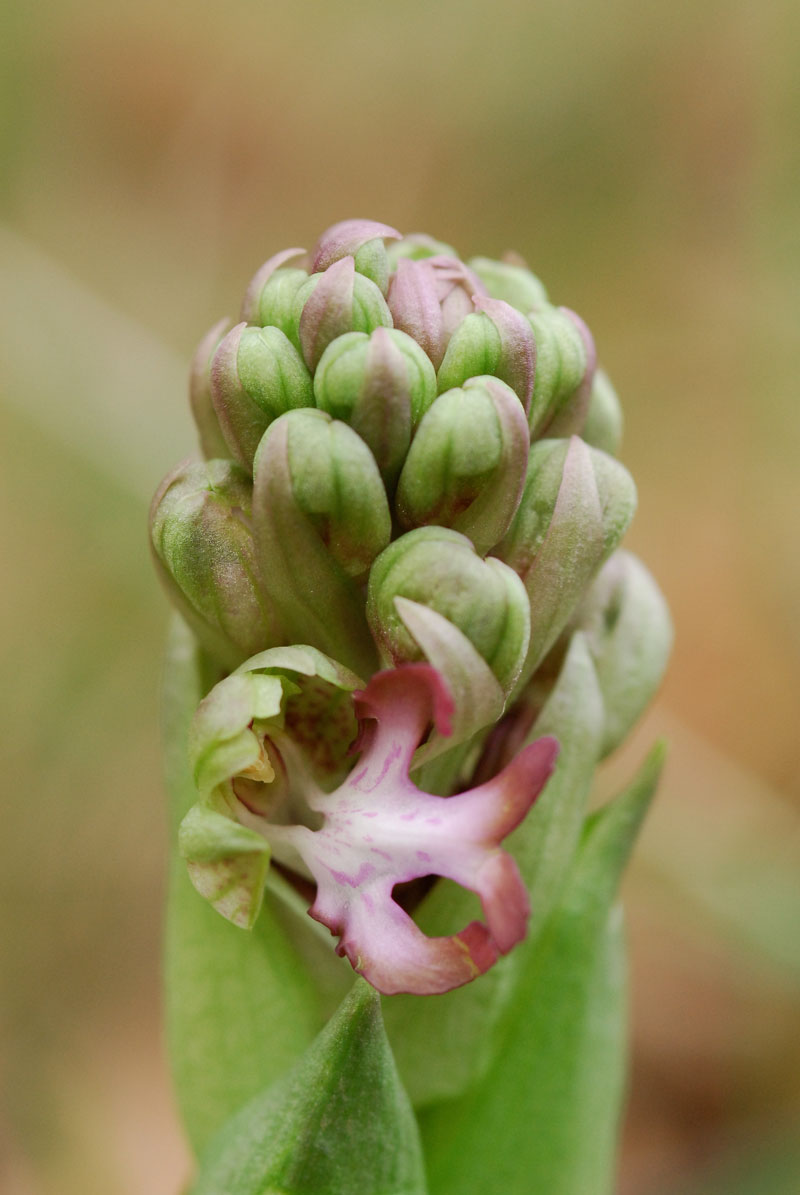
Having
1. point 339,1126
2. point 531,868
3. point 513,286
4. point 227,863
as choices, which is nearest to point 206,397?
point 513,286

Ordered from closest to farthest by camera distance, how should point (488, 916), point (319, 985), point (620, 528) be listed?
point (488, 916) → point (620, 528) → point (319, 985)

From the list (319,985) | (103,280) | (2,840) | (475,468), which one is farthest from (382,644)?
(103,280)

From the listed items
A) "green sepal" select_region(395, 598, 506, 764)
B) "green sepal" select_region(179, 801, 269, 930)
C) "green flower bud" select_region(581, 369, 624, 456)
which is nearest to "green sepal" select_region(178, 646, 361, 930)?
"green sepal" select_region(179, 801, 269, 930)

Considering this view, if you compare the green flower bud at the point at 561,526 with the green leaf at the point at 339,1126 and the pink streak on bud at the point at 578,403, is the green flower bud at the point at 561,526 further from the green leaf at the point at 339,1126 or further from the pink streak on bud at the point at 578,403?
the green leaf at the point at 339,1126

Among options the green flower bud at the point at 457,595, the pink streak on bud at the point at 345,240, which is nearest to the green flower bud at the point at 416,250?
the pink streak on bud at the point at 345,240

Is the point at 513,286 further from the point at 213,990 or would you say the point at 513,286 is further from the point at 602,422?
the point at 213,990

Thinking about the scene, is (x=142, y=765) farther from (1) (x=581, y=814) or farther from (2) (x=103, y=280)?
(1) (x=581, y=814)
